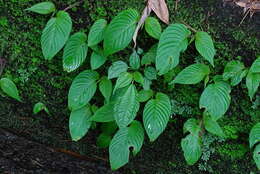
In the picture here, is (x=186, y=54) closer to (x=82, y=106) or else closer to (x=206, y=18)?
(x=206, y=18)

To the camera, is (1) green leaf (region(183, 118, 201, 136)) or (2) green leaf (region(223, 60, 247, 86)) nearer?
(2) green leaf (region(223, 60, 247, 86))

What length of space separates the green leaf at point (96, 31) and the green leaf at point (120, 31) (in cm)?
7

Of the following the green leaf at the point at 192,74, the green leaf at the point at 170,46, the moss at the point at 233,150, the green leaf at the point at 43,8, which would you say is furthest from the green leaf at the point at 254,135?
the green leaf at the point at 43,8

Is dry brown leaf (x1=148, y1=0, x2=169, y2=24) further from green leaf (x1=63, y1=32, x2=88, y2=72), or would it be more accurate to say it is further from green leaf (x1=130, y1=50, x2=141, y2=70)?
green leaf (x1=63, y1=32, x2=88, y2=72)

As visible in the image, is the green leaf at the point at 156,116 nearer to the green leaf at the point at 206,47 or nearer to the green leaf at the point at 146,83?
the green leaf at the point at 146,83

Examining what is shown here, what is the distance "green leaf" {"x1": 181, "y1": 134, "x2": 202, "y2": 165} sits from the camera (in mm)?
2326

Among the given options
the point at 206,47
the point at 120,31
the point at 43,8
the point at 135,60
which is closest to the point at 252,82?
the point at 206,47

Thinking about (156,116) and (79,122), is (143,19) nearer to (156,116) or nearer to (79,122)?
(156,116)

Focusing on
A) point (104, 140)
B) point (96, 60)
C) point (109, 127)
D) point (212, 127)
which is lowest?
point (104, 140)

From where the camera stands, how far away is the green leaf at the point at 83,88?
2.30 meters

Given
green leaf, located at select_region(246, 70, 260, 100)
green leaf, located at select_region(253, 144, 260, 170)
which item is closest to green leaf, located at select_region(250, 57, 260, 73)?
green leaf, located at select_region(246, 70, 260, 100)

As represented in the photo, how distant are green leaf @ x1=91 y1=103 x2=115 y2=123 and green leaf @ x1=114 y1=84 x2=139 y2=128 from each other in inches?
4.1

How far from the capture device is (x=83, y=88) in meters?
2.31

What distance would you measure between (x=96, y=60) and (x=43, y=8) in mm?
420
